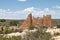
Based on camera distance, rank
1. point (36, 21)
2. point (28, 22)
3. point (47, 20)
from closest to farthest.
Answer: point (47, 20)
point (28, 22)
point (36, 21)

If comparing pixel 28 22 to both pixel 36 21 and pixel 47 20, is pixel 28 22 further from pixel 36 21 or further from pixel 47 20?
pixel 47 20

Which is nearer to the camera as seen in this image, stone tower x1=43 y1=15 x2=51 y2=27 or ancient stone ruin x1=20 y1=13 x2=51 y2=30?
ancient stone ruin x1=20 y1=13 x2=51 y2=30

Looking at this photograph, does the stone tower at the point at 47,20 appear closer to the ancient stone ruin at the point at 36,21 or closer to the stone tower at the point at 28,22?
the ancient stone ruin at the point at 36,21

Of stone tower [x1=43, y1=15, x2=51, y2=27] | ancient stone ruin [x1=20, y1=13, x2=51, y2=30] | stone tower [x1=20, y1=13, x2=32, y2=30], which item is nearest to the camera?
stone tower [x1=20, y1=13, x2=32, y2=30]

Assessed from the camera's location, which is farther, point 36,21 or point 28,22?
point 36,21

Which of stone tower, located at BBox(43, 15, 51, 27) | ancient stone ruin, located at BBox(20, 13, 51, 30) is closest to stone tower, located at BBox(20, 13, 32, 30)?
ancient stone ruin, located at BBox(20, 13, 51, 30)

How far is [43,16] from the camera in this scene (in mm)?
63406

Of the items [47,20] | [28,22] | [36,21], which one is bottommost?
[28,22]

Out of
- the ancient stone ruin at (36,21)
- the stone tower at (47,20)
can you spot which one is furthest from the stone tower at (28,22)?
the stone tower at (47,20)

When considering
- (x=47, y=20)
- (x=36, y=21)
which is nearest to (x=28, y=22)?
(x=36, y=21)

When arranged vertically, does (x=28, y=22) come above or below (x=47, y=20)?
below

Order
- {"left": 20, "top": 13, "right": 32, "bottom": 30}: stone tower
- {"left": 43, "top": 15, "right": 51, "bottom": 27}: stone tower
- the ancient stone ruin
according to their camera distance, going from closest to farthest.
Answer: {"left": 20, "top": 13, "right": 32, "bottom": 30}: stone tower → the ancient stone ruin → {"left": 43, "top": 15, "right": 51, "bottom": 27}: stone tower

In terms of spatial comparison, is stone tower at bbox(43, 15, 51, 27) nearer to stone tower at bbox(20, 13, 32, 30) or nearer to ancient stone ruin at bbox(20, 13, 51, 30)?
ancient stone ruin at bbox(20, 13, 51, 30)

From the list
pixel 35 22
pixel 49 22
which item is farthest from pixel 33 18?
pixel 49 22
